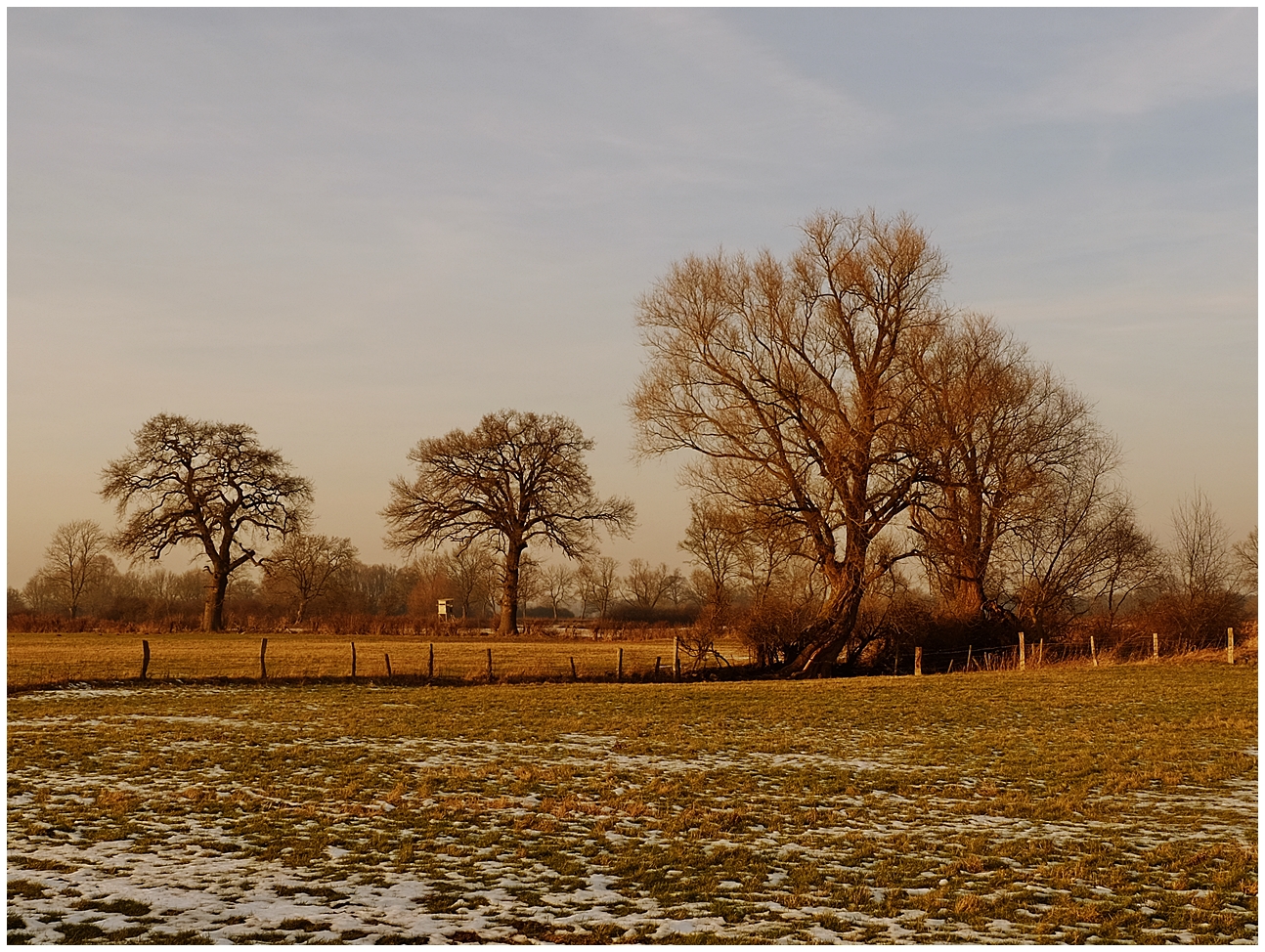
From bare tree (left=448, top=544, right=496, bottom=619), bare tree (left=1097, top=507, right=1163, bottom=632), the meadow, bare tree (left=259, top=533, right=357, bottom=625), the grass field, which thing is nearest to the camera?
the grass field

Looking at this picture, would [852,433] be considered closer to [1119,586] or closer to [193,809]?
[1119,586]

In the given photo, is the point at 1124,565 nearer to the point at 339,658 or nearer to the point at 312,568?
the point at 339,658

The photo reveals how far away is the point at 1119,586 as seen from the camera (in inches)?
1800

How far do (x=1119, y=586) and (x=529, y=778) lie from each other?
38.6 metres

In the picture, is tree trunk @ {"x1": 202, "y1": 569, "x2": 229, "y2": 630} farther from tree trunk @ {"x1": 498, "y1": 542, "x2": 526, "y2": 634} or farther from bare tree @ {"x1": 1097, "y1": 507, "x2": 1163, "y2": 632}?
bare tree @ {"x1": 1097, "y1": 507, "x2": 1163, "y2": 632}

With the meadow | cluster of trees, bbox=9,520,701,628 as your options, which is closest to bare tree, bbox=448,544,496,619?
cluster of trees, bbox=9,520,701,628

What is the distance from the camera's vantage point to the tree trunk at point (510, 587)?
57906 millimetres

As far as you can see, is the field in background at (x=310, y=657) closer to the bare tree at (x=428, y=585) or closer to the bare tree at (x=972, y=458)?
the bare tree at (x=972, y=458)

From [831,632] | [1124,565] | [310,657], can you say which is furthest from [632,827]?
[1124,565]

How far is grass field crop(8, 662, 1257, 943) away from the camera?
7727mm

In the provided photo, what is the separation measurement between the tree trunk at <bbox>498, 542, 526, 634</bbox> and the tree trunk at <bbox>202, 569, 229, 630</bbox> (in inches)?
560

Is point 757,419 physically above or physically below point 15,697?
above

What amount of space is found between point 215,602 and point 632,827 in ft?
165

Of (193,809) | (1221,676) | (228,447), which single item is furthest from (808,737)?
(228,447)
